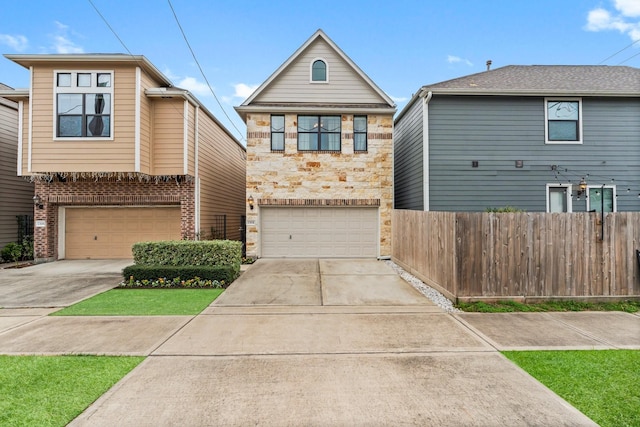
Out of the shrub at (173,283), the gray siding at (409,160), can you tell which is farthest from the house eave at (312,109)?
the shrub at (173,283)

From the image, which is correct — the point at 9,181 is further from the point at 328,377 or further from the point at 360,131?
the point at 328,377

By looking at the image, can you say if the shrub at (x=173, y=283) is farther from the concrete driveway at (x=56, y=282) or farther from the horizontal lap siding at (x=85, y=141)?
the horizontal lap siding at (x=85, y=141)

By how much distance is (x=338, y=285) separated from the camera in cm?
790

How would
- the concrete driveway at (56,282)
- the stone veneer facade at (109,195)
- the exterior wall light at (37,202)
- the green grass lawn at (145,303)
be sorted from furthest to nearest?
the stone veneer facade at (109,195) < the exterior wall light at (37,202) < the concrete driveway at (56,282) < the green grass lawn at (145,303)

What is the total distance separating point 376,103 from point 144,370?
36.4 feet

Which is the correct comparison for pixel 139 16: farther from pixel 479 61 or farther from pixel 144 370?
pixel 479 61

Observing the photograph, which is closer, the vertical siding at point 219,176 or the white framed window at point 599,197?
the white framed window at point 599,197

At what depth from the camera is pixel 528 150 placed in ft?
35.1

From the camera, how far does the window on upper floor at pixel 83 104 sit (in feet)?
34.2

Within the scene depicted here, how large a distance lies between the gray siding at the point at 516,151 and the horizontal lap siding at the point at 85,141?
1002 cm

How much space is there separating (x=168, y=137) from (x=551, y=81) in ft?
44.7

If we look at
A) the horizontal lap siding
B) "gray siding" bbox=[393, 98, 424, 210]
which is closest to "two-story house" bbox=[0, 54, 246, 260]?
the horizontal lap siding

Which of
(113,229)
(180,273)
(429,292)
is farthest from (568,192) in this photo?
(113,229)

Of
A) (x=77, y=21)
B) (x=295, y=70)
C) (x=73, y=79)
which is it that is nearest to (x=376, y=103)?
(x=295, y=70)
